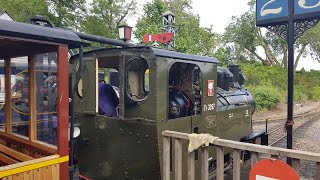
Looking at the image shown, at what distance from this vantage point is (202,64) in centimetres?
463

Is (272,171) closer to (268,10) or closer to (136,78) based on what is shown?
(136,78)

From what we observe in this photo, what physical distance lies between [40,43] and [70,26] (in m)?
26.1

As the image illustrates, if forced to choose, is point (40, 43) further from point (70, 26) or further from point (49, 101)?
point (70, 26)

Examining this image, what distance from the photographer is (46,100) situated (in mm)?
2898

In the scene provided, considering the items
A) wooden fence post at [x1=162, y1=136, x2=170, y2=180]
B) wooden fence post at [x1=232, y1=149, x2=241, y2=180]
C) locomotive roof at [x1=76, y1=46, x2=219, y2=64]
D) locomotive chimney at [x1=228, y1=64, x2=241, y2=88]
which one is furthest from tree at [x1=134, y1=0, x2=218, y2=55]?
wooden fence post at [x1=232, y1=149, x2=241, y2=180]

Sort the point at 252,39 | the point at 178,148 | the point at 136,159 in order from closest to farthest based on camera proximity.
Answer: the point at 178,148 → the point at 136,159 → the point at 252,39

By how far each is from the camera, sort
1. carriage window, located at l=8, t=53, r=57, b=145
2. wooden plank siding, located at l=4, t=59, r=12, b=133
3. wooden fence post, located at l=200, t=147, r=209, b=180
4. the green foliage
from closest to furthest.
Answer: carriage window, located at l=8, t=53, r=57, b=145
wooden fence post, located at l=200, t=147, r=209, b=180
wooden plank siding, located at l=4, t=59, r=12, b=133
the green foliage

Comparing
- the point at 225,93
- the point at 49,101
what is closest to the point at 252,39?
the point at 225,93

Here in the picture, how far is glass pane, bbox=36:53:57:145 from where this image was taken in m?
2.77

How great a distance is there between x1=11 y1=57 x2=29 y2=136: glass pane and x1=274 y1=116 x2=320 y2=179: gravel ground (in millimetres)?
5618

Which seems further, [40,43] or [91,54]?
[91,54]

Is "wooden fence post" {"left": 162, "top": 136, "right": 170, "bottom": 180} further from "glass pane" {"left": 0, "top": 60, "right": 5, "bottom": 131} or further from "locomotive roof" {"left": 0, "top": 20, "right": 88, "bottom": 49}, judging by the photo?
"glass pane" {"left": 0, "top": 60, "right": 5, "bottom": 131}

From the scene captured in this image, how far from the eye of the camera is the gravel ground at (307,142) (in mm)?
6441

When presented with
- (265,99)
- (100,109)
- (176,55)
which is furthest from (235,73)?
(265,99)
